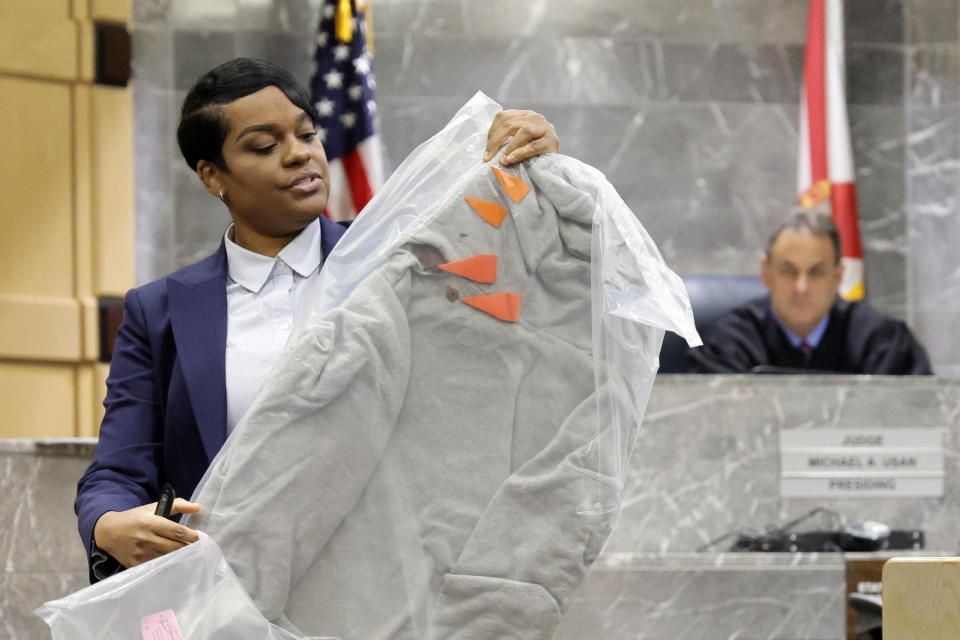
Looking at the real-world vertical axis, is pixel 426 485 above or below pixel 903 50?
below

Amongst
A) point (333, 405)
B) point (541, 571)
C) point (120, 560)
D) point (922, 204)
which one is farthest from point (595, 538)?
point (922, 204)

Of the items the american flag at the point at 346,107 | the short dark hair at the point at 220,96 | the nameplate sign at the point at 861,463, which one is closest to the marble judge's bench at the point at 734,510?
the nameplate sign at the point at 861,463

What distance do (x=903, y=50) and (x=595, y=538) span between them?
5191mm

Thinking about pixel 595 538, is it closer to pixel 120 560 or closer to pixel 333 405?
pixel 333 405

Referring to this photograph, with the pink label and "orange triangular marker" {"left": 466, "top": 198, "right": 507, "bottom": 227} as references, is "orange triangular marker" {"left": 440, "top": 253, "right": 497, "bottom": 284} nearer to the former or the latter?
"orange triangular marker" {"left": 466, "top": 198, "right": 507, "bottom": 227}

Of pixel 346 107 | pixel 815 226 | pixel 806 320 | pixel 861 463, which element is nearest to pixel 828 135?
pixel 815 226

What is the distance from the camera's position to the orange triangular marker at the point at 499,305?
1.50 m

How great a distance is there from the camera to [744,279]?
17.8 feet

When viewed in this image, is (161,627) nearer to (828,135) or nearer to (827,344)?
(827,344)

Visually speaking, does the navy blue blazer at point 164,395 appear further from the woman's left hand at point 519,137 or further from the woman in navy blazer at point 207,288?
the woman's left hand at point 519,137

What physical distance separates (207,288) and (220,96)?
0.25 metres

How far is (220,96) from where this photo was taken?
1610 millimetres

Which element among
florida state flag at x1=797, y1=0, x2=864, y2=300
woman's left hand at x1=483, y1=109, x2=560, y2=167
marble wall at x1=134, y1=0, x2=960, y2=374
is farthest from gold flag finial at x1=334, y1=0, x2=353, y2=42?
woman's left hand at x1=483, y1=109, x2=560, y2=167

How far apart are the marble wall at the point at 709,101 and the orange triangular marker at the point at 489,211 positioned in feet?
13.6
